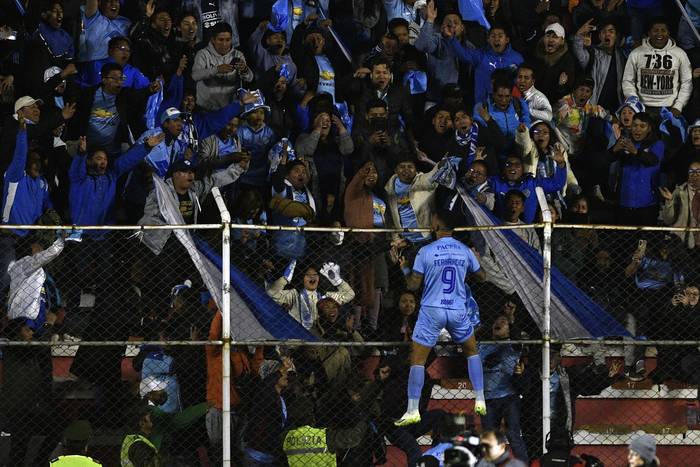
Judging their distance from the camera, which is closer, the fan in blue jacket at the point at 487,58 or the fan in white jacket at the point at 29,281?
the fan in white jacket at the point at 29,281

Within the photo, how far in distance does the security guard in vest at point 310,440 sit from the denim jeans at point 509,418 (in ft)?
3.91

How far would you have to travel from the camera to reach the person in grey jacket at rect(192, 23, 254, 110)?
715 inches

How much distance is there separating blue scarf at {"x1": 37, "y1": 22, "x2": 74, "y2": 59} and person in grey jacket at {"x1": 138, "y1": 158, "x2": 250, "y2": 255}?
7.73 feet

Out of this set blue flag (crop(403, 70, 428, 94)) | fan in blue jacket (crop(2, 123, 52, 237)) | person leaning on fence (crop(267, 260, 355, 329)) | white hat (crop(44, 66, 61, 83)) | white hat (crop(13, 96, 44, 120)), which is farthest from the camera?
blue flag (crop(403, 70, 428, 94))

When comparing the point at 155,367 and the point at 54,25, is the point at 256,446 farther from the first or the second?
the point at 54,25

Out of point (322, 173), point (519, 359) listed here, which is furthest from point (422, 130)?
point (519, 359)

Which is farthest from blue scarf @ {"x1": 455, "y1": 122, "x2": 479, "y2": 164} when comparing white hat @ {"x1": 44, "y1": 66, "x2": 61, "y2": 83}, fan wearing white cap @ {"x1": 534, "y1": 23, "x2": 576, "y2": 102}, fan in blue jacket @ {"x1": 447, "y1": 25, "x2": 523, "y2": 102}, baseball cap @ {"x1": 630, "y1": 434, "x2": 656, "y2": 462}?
baseball cap @ {"x1": 630, "y1": 434, "x2": 656, "y2": 462}

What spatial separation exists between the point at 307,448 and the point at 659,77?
23.4ft

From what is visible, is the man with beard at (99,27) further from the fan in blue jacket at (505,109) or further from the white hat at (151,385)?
the white hat at (151,385)

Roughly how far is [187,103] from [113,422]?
156 inches

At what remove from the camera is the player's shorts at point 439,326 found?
48.9 ft

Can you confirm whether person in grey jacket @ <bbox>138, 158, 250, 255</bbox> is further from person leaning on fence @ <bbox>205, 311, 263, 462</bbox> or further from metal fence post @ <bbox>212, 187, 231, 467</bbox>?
person leaning on fence @ <bbox>205, 311, 263, 462</bbox>

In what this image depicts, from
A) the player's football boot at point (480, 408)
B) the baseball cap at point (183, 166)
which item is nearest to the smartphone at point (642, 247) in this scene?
the player's football boot at point (480, 408)

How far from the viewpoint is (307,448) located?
15.0 m
